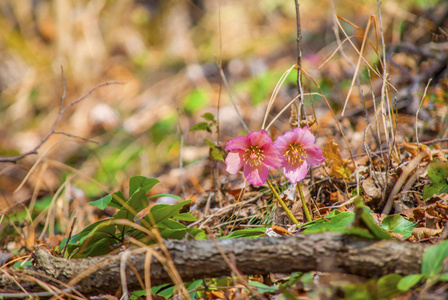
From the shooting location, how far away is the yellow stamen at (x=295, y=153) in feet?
4.08

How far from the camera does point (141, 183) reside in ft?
4.33

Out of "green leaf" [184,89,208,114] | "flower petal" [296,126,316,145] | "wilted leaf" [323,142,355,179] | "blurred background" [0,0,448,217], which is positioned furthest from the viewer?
"green leaf" [184,89,208,114]

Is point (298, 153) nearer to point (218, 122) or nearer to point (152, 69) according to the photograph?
point (218, 122)

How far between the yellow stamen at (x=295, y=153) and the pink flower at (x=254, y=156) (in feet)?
0.15

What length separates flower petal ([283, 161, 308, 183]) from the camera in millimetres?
1249

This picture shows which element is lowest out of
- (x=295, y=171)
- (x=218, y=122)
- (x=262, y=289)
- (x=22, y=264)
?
(x=22, y=264)

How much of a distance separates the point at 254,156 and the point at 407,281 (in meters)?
0.58

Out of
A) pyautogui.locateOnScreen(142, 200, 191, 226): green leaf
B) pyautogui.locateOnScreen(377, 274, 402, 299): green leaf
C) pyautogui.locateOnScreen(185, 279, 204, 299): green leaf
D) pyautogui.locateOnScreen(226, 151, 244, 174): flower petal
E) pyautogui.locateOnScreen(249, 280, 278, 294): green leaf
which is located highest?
pyautogui.locateOnScreen(226, 151, 244, 174): flower petal

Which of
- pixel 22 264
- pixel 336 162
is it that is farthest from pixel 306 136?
pixel 22 264

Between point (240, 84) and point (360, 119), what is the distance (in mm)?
2127

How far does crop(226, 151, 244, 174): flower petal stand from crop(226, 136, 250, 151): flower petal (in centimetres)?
3

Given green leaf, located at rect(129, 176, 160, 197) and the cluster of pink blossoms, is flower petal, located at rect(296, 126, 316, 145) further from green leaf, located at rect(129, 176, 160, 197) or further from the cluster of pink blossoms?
green leaf, located at rect(129, 176, 160, 197)

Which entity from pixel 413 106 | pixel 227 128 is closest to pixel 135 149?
Answer: pixel 227 128

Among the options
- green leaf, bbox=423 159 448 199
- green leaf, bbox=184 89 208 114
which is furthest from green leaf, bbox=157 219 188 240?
green leaf, bbox=184 89 208 114
